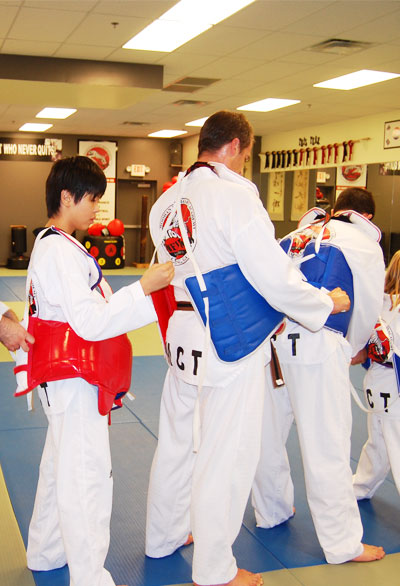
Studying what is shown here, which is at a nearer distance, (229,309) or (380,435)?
(229,309)

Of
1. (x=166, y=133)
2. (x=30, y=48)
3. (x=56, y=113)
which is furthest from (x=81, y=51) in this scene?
(x=166, y=133)

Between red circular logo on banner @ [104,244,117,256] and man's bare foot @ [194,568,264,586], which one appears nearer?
man's bare foot @ [194,568,264,586]

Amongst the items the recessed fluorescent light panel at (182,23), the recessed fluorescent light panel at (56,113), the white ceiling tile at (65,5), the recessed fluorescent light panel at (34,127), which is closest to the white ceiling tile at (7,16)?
the white ceiling tile at (65,5)

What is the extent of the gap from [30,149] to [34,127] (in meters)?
1.08

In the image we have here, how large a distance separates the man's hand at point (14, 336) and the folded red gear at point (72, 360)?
0.03 metres

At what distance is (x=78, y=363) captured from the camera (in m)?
2.12

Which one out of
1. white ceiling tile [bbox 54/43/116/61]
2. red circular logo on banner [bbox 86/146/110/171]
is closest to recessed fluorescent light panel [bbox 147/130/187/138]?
red circular logo on banner [bbox 86/146/110/171]

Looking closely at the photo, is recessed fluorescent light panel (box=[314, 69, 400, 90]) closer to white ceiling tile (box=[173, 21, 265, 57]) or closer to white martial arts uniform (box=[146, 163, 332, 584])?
white ceiling tile (box=[173, 21, 265, 57])

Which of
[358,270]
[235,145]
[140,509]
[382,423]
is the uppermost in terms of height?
[235,145]

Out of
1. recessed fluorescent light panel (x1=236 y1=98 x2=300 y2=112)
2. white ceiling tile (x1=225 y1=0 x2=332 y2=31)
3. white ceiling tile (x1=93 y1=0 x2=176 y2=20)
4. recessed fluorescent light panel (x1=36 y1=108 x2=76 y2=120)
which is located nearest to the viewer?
white ceiling tile (x1=225 y1=0 x2=332 y2=31)

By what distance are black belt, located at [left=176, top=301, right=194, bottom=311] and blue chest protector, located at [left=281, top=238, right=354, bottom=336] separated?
1.89 ft

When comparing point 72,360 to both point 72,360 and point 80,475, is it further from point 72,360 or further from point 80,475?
point 80,475

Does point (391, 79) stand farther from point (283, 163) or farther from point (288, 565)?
point (288, 565)

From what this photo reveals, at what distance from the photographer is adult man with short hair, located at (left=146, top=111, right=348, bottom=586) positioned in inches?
87.8
